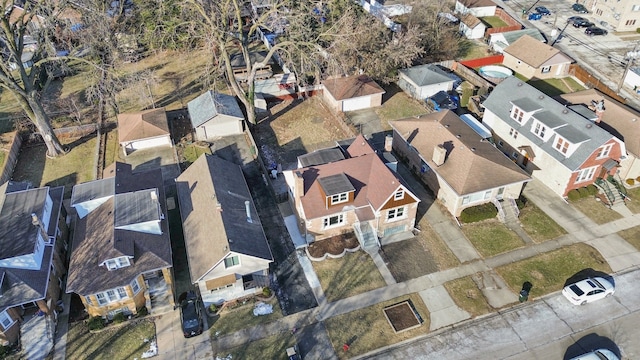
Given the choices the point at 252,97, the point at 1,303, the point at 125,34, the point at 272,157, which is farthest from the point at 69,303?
the point at 125,34

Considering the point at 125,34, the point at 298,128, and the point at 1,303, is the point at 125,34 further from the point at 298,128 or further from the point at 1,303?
the point at 1,303

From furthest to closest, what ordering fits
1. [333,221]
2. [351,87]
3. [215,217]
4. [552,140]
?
[351,87] → [552,140] → [333,221] → [215,217]

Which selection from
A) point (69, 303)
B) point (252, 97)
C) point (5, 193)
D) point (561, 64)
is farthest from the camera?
point (561, 64)

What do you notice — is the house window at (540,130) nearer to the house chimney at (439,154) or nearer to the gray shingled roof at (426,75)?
the house chimney at (439,154)

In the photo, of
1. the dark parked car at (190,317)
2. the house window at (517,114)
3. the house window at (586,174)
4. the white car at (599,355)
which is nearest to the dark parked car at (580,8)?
the house window at (517,114)

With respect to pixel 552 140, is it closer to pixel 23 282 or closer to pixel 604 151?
pixel 604 151

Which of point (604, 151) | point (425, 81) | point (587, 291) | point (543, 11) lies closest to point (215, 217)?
point (587, 291)
